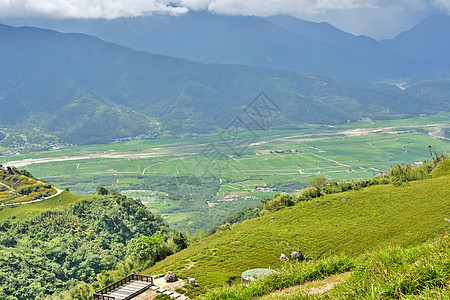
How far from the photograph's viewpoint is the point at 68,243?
1953 inches

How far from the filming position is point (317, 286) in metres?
10.4

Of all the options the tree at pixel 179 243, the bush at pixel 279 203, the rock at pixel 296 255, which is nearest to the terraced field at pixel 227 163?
the bush at pixel 279 203

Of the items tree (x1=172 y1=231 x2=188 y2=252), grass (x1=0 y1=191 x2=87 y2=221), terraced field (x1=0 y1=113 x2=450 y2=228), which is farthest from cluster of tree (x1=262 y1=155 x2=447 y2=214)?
terraced field (x1=0 y1=113 x2=450 y2=228)

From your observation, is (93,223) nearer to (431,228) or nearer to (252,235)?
(252,235)

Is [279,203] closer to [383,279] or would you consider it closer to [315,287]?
[315,287]

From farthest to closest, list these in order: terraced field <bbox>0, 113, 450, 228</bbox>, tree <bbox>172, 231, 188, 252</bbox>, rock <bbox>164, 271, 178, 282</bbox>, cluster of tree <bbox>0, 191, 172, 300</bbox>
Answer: terraced field <bbox>0, 113, 450, 228</bbox>
cluster of tree <bbox>0, 191, 172, 300</bbox>
tree <bbox>172, 231, 188, 252</bbox>
rock <bbox>164, 271, 178, 282</bbox>

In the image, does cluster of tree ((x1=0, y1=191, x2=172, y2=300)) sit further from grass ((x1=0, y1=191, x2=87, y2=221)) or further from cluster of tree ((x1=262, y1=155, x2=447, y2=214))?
cluster of tree ((x1=262, y1=155, x2=447, y2=214))

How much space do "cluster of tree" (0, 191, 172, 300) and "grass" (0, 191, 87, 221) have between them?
2131mm

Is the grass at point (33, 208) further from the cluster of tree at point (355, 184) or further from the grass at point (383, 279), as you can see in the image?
the grass at point (383, 279)

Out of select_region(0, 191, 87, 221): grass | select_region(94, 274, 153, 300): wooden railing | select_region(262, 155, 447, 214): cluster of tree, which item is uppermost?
select_region(262, 155, 447, 214): cluster of tree

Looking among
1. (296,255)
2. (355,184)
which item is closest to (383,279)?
(296,255)

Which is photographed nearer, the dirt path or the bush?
the dirt path

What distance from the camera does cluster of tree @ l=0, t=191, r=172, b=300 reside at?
4050 cm

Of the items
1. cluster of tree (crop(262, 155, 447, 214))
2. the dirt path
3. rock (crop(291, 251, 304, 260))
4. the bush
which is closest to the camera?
the dirt path
